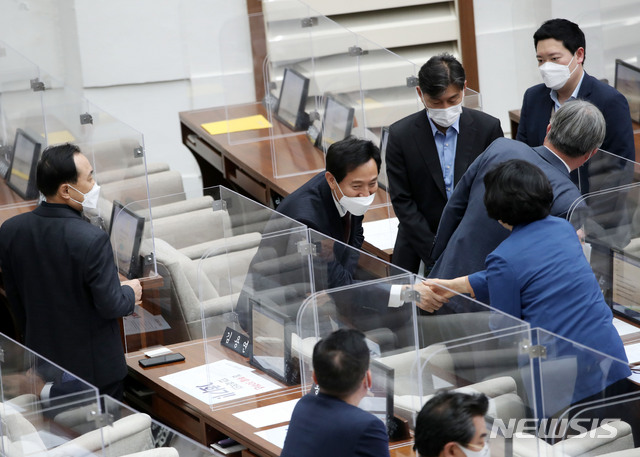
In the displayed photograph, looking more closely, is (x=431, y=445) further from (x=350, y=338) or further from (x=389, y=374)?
(x=389, y=374)

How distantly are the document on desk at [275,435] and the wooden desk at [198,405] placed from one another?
0.07ft

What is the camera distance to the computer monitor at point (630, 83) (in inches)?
253

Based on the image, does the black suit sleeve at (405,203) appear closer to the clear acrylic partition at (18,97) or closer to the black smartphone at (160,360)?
the black smartphone at (160,360)

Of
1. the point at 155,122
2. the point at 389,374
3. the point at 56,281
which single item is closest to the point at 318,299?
the point at 389,374

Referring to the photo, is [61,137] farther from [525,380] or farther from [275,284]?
[525,380]

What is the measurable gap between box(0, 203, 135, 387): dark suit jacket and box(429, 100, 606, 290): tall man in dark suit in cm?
120

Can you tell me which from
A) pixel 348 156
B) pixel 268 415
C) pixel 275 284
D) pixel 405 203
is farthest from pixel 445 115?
pixel 268 415

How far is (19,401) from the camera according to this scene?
366 cm

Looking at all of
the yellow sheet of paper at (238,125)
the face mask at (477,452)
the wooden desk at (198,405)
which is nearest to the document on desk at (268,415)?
the wooden desk at (198,405)

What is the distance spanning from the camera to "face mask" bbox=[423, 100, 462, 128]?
4.65 m

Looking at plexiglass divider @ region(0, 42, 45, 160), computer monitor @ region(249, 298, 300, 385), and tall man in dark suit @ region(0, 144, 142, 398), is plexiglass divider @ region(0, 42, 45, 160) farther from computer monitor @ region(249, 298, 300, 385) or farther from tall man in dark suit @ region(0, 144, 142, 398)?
computer monitor @ region(249, 298, 300, 385)

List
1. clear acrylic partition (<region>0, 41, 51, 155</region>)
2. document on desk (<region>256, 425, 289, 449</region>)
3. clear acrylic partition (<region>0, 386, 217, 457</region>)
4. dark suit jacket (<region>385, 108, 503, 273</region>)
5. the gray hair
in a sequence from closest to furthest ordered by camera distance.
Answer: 1. clear acrylic partition (<region>0, 386, 217, 457</region>)
2. document on desk (<region>256, 425, 289, 449</region>)
3. the gray hair
4. dark suit jacket (<region>385, 108, 503, 273</region>)
5. clear acrylic partition (<region>0, 41, 51, 155</region>)

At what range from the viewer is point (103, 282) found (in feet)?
13.3

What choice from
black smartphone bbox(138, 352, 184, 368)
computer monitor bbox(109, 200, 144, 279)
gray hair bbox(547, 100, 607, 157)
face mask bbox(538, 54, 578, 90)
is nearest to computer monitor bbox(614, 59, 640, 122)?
face mask bbox(538, 54, 578, 90)
